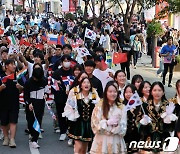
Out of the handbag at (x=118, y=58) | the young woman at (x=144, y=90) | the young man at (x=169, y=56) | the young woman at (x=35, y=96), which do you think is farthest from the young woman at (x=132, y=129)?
the young man at (x=169, y=56)

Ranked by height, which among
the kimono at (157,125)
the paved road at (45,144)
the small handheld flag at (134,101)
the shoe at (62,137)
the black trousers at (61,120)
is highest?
the small handheld flag at (134,101)

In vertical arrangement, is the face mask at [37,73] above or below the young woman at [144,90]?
above

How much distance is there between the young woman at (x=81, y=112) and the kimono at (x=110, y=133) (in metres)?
A: 0.90

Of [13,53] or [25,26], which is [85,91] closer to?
[13,53]

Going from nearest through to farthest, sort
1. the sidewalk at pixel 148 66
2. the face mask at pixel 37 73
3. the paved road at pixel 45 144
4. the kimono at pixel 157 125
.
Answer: the kimono at pixel 157 125 < the paved road at pixel 45 144 < the face mask at pixel 37 73 < the sidewalk at pixel 148 66

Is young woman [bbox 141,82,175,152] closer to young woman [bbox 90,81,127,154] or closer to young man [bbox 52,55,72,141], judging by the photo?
young woman [bbox 90,81,127,154]

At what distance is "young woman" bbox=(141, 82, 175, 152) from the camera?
737cm

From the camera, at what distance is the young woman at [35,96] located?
994 centimetres

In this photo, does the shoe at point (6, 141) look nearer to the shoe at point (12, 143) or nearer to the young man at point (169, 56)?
the shoe at point (12, 143)

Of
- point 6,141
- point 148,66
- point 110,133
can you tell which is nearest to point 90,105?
point 110,133

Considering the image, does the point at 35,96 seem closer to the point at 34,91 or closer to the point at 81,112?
the point at 34,91

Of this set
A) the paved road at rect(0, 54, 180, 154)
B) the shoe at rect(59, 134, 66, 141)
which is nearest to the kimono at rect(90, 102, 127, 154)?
the paved road at rect(0, 54, 180, 154)

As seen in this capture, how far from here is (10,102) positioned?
1005 centimetres

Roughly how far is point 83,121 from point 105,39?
13184mm
